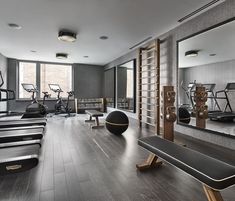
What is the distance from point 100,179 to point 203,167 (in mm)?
1117

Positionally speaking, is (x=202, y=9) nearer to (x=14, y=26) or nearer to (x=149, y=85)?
(x=149, y=85)

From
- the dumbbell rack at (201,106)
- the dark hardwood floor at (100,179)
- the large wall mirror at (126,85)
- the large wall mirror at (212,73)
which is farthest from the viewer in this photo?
the large wall mirror at (126,85)

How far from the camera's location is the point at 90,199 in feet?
4.97

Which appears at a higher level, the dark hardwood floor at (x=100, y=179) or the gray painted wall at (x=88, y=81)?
the gray painted wall at (x=88, y=81)

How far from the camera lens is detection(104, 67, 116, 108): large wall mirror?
753 cm

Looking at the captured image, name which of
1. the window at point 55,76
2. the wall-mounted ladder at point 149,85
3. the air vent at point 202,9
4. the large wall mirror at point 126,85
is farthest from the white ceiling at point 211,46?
the window at point 55,76

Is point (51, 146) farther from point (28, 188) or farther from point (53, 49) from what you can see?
point (53, 49)

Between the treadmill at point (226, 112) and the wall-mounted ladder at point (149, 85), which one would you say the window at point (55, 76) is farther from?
the treadmill at point (226, 112)

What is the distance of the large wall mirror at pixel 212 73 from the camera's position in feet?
9.02

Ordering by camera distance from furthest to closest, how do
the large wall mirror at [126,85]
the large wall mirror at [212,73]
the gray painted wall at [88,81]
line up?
1. the gray painted wall at [88,81]
2. the large wall mirror at [126,85]
3. the large wall mirror at [212,73]

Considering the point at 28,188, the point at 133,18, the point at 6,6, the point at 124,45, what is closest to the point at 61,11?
the point at 6,6

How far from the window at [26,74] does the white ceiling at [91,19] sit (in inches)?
110

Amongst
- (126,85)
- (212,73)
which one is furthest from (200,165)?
(126,85)

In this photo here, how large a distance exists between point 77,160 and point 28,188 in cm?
78
